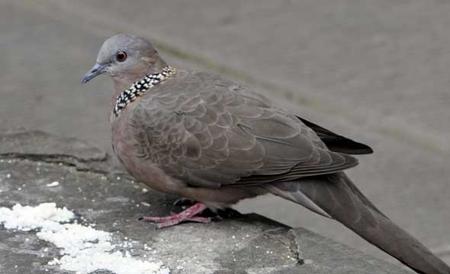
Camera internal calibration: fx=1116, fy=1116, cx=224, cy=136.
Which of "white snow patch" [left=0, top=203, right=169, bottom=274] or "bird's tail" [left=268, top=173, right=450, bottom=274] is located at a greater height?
"bird's tail" [left=268, top=173, right=450, bottom=274]

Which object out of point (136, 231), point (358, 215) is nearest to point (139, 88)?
point (136, 231)

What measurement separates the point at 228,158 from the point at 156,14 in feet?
11.0

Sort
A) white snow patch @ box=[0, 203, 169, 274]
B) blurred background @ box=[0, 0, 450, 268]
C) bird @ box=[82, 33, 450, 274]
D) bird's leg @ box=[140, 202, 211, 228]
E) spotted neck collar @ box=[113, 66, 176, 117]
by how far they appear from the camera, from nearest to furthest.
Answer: white snow patch @ box=[0, 203, 169, 274] < bird @ box=[82, 33, 450, 274] < bird's leg @ box=[140, 202, 211, 228] < spotted neck collar @ box=[113, 66, 176, 117] < blurred background @ box=[0, 0, 450, 268]

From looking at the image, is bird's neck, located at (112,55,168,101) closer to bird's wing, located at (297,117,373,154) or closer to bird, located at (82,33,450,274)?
bird, located at (82,33,450,274)

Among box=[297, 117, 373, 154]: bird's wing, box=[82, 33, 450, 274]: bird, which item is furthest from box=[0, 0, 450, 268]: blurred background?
box=[82, 33, 450, 274]: bird

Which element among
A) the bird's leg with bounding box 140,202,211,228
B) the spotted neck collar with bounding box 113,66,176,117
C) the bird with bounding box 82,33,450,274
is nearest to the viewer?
the bird with bounding box 82,33,450,274

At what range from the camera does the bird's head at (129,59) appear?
13.6ft

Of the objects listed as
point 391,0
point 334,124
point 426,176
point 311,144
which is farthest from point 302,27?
point 311,144

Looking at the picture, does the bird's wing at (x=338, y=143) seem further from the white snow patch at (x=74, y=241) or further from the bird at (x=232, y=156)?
the white snow patch at (x=74, y=241)

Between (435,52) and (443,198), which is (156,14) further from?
(443,198)

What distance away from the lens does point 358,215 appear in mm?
3760

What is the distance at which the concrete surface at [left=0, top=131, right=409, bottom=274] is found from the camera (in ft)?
11.7

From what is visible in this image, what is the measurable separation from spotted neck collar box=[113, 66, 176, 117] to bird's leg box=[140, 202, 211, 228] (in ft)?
1.39

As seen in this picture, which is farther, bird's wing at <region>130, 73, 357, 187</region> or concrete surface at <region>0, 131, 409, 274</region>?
bird's wing at <region>130, 73, 357, 187</region>
